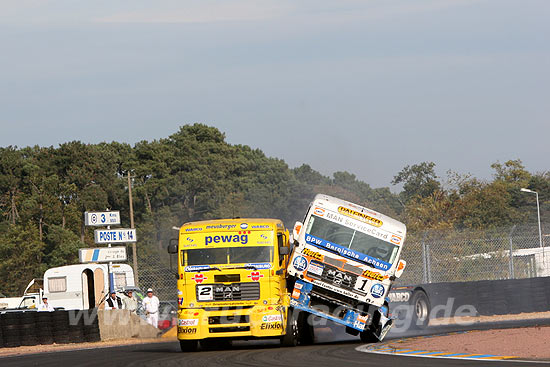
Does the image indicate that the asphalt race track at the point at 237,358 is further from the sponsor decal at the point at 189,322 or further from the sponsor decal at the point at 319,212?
the sponsor decal at the point at 319,212

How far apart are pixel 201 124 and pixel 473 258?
62.5 metres

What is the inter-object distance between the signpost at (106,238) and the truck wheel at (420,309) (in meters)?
10.0

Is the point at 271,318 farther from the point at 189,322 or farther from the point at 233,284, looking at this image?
the point at 189,322

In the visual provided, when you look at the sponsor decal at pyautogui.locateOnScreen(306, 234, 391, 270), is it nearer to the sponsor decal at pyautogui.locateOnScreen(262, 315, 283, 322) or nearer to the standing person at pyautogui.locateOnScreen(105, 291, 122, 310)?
the sponsor decal at pyautogui.locateOnScreen(262, 315, 283, 322)

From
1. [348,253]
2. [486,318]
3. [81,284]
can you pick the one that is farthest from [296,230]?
[81,284]

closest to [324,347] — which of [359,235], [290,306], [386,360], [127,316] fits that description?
[290,306]

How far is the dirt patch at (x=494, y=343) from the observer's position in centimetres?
1636

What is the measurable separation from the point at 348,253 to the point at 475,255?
13.9 m

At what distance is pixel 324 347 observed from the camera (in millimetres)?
19625

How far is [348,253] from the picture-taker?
2019 centimetres

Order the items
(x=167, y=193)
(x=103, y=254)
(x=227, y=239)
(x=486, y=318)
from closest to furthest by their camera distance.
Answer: (x=227, y=239) → (x=486, y=318) → (x=103, y=254) → (x=167, y=193)

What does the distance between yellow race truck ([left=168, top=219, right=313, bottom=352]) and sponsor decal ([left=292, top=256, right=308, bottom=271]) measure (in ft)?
1.06

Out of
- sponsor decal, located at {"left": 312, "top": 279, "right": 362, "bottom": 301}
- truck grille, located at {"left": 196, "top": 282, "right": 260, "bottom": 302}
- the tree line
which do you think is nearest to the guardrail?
truck grille, located at {"left": 196, "top": 282, "right": 260, "bottom": 302}

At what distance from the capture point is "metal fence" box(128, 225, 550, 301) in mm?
31719
